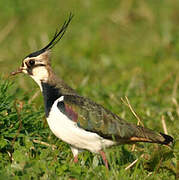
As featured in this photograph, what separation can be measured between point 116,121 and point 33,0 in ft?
23.1

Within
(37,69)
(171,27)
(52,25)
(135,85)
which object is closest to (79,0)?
(52,25)

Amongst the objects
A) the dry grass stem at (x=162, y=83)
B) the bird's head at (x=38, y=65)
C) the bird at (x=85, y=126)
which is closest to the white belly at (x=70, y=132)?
the bird at (x=85, y=126)

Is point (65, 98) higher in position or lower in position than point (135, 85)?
higher

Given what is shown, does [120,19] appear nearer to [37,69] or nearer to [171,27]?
[171,27]

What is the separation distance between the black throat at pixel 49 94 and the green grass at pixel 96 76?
0.32 meters

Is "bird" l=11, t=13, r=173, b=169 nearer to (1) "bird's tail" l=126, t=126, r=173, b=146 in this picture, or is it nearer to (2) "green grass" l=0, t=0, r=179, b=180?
(1) "bird's tail" l=126, t=126, r=173, b=146

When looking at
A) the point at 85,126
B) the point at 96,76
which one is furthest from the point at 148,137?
the point at 96,76

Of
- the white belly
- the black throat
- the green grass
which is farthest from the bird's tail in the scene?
the black throat

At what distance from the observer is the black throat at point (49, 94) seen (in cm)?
500

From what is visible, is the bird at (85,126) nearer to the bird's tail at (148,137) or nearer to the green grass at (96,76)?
the bird's tail at (148,137)

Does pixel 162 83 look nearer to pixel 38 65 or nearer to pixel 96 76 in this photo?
pixel 96 76

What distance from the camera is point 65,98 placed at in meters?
5.00

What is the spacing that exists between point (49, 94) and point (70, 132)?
1.77 ft

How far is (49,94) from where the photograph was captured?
5133 mm
